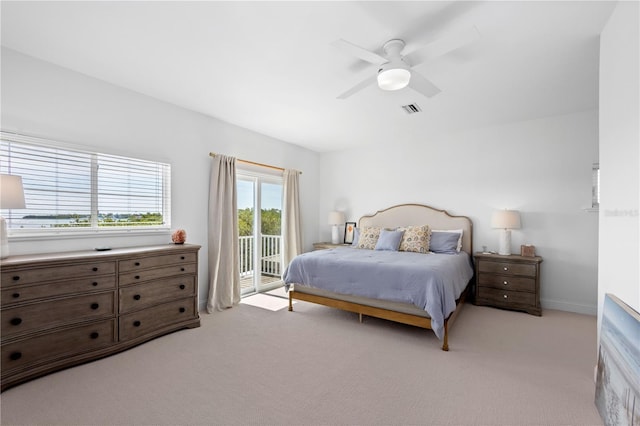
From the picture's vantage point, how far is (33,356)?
2195 mm

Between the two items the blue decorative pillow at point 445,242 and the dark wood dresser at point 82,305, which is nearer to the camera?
the dark wood dresser at point 82,305

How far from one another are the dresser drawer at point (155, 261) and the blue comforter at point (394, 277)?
1251 millimetres

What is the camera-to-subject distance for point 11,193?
214 cm

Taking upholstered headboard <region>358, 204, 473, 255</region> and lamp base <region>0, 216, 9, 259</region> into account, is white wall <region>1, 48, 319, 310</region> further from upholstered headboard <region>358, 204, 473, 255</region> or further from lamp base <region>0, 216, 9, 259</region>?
upholstered headboard <region>358, 204, 473, 255</region>

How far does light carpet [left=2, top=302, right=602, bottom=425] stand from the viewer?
1840mm

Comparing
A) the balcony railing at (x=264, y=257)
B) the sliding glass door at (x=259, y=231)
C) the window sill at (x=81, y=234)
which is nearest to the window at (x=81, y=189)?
the window sill at (x=81, y=234)

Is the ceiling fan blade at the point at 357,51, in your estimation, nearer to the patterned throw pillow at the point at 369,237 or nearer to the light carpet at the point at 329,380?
the light carpet at the point at 329,380

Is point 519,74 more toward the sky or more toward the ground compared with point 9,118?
more toward the sky

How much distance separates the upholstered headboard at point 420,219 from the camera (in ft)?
14.8

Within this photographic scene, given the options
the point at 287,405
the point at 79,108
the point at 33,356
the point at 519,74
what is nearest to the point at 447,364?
the point at 287,405

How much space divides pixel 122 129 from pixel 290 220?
2865 mm

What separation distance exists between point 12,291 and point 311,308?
2.91 m

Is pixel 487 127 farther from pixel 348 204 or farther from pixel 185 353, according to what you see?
pixel 185 353

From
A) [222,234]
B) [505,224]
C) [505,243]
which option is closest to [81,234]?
[222,234]
